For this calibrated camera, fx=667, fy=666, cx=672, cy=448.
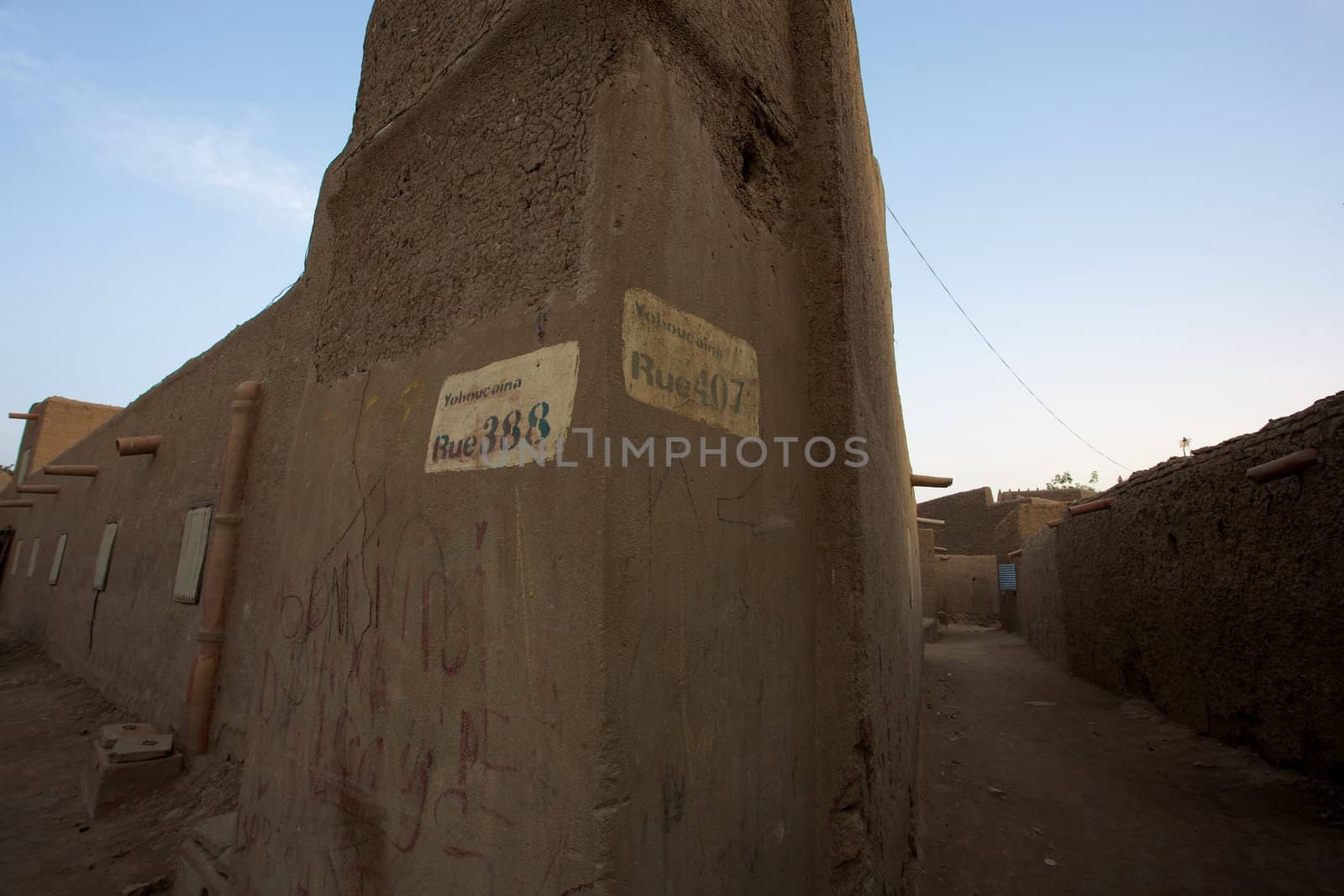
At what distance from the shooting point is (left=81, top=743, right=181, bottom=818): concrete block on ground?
4.37 meters

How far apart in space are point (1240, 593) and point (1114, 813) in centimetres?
167

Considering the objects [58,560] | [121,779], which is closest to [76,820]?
[121,779]

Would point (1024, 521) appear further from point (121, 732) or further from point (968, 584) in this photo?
point (121, 732)

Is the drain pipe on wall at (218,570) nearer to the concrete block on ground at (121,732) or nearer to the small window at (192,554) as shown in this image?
the small window at (192,554)

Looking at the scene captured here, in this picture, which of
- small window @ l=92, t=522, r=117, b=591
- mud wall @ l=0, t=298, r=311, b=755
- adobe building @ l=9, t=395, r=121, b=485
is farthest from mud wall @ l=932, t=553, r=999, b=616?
adobe building @ l=9, t=395, r=121, b=485

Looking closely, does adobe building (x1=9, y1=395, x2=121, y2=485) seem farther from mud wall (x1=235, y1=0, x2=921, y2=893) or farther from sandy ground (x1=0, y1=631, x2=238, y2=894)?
mud wall (x1=235, y1=0, x2=921, y2=893)

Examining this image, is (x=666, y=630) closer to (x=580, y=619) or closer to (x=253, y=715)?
(x=580, y=619)

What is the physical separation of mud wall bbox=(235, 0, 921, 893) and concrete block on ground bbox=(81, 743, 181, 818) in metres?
2.51

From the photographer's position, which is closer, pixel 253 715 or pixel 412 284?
pixel 412 284

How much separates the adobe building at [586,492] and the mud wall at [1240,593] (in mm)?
2454

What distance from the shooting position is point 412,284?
2.62m

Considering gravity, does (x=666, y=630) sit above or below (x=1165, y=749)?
above

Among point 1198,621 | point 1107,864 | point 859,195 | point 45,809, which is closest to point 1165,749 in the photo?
point 1198,621

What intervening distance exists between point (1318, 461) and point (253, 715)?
549cm
